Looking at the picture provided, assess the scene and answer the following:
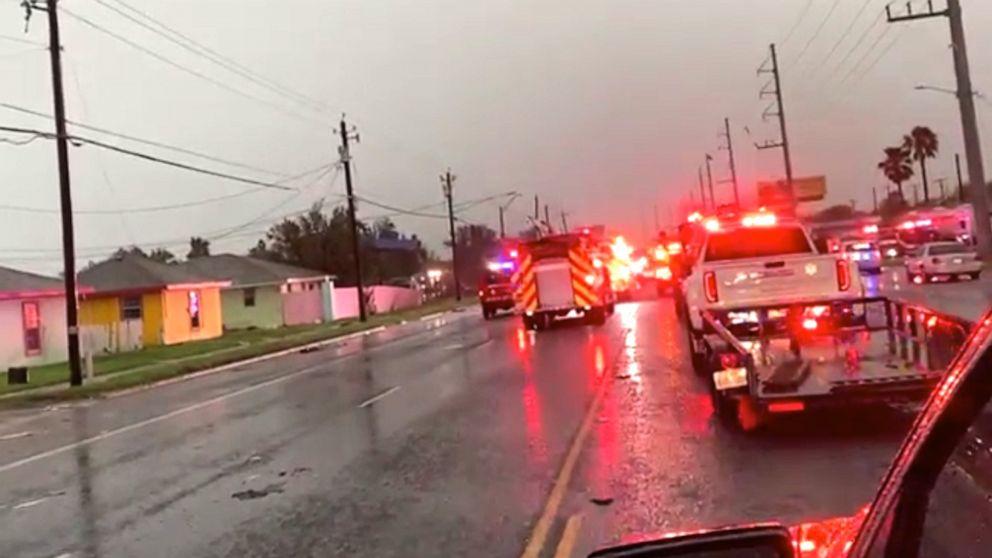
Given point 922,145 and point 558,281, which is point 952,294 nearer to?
point 558,281

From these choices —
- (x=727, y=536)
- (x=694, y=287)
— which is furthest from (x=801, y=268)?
(x=727, y=536)

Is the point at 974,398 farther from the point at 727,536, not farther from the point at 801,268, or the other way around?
the point at 801,268

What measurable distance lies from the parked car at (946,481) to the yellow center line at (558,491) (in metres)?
5.18

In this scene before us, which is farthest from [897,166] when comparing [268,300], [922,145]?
[268,300]

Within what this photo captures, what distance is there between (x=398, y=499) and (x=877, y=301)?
692 cm

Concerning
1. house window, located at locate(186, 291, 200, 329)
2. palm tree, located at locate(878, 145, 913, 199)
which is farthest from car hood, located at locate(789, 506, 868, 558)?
palm tree, located at locate(878, 145, 913, 199)

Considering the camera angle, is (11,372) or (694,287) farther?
(11,372)

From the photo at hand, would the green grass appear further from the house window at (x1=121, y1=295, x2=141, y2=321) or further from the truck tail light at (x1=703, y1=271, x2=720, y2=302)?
the truck tail light at (x1=703, y1=271, x2=720, y2=302)

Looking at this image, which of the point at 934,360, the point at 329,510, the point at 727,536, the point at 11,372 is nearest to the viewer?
the point at 727,536

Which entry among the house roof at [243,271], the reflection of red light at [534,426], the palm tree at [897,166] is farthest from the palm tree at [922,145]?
the reflection of red light at [534,426]

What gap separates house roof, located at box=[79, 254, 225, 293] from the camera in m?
52.0

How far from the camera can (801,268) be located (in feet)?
57.0

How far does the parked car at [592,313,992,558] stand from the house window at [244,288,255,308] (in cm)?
6897

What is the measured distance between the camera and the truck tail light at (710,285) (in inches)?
678
